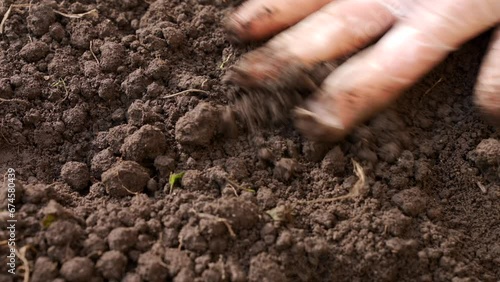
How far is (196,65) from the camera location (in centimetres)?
143

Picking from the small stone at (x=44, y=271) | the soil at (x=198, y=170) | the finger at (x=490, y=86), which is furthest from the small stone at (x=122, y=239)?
the finger at (x=490, y=86)

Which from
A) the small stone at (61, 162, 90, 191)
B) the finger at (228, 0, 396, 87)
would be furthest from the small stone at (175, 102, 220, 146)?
the small stone at (61, 162, 90, 191)

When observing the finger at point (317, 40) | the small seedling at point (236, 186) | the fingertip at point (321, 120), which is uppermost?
the finger at point (317, 40)

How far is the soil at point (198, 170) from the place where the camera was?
1094 mm

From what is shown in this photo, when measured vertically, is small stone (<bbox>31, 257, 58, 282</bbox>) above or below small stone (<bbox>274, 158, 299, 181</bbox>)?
below

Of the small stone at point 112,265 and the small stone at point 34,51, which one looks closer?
the small stone at point 112,265

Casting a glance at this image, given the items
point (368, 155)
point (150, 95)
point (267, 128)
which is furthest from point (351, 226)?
point (150, 95)

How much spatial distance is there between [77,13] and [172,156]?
1.75 feet

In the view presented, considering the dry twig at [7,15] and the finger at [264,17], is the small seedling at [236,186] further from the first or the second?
the dry twig at [7,15]

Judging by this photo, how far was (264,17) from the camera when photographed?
1393 millimetres

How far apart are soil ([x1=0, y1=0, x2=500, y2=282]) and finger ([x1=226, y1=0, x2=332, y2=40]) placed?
0.06 meters

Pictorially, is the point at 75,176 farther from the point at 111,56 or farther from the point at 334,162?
the point at 334,162

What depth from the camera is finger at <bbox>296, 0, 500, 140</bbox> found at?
3.99 ft

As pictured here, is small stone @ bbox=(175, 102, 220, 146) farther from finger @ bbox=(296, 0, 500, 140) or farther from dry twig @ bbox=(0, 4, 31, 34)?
dry twig @ bbox=(0, 4, 31, 34)
